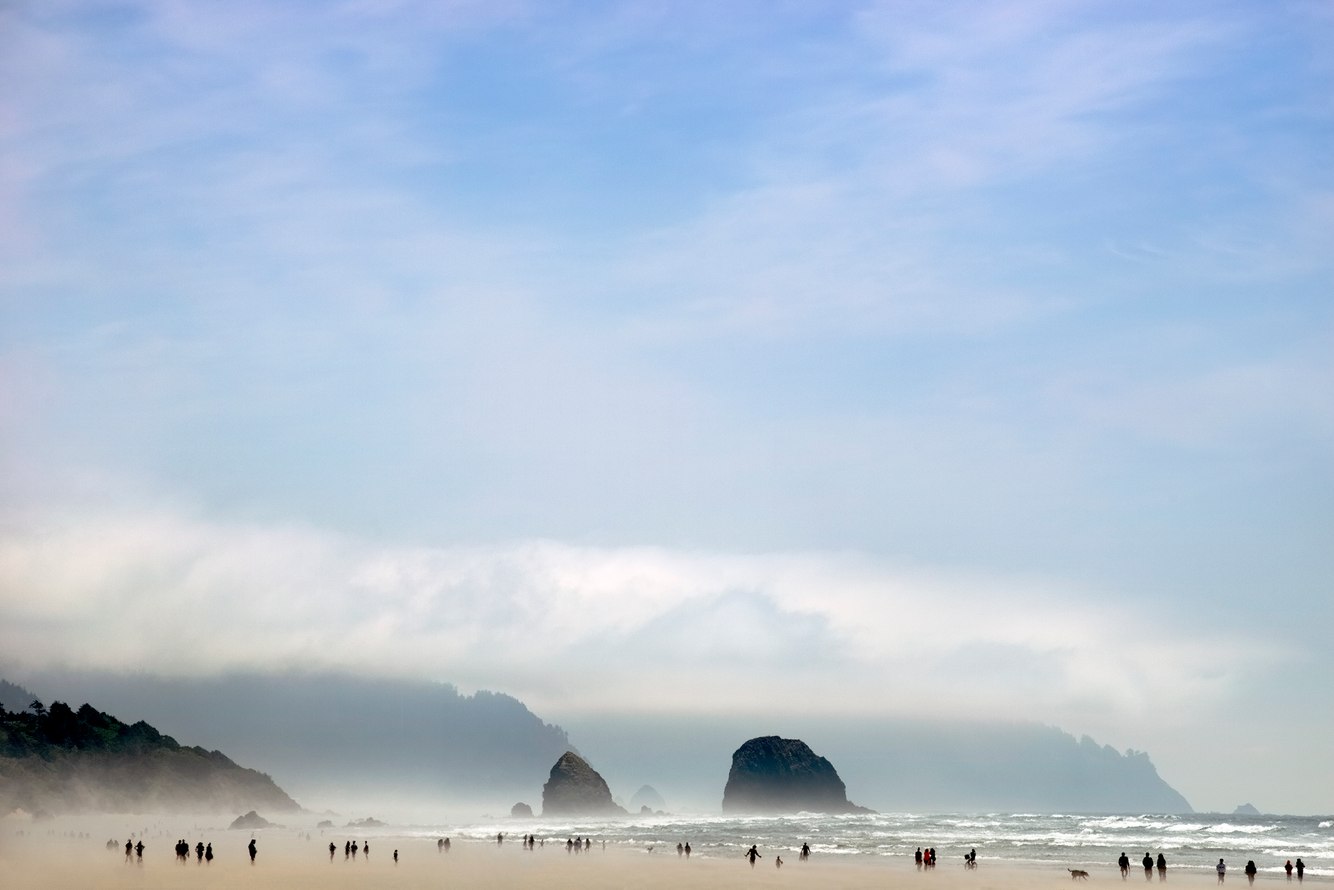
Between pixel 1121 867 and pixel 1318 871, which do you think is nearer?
pixel 1121 867

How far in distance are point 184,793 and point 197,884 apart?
154m

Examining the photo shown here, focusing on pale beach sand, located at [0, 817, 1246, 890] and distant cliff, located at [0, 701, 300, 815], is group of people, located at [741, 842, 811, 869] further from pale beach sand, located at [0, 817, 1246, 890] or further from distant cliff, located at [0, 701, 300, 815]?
distant cliff, located at [0, 701, 300, 815]

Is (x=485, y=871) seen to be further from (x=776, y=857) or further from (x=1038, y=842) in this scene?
(x=1038, y=842)

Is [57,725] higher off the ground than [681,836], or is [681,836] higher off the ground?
[57,725]

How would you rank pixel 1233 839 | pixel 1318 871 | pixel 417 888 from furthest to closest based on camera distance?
pixel 1233 839, pixel 1318 871, pixel 417 888

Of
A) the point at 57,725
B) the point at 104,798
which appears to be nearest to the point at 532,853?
the point at 104,798

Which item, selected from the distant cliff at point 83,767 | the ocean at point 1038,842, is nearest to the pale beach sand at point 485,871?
the ocean at point 1038,842

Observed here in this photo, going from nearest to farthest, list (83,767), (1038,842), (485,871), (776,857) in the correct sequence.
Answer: (485,871) < (776,857) < (1038,842) < (83,767)

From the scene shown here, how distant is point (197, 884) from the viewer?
58438 millimetres

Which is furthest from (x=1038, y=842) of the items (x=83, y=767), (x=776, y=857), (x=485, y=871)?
(x=83, y=767)

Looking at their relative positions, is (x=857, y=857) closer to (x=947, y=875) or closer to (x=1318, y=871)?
(x=947, y=875)

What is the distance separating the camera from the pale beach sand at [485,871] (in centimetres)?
6012

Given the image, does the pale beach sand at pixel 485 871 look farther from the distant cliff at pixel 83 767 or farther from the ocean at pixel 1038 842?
the distant cliff at pixel 83 767

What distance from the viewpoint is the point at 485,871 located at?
6931 centimetres
